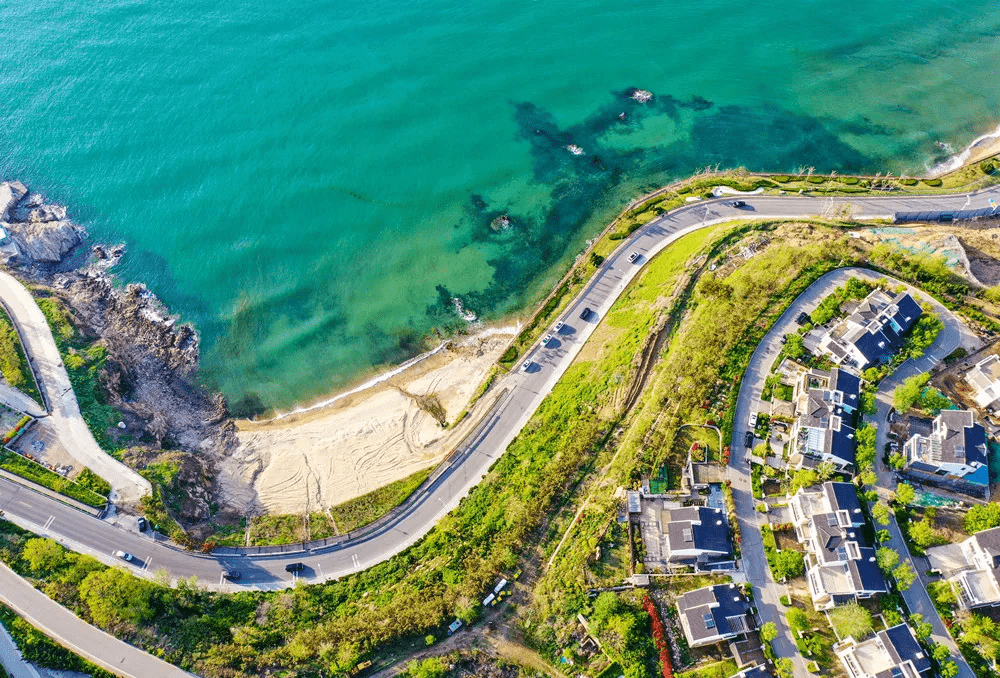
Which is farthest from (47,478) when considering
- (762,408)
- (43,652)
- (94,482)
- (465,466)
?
(762,408)

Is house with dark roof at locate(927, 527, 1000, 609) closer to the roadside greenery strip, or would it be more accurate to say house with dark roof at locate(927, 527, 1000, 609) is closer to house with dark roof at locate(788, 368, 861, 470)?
house with dark roof at locate(788, 368, 861, 470)

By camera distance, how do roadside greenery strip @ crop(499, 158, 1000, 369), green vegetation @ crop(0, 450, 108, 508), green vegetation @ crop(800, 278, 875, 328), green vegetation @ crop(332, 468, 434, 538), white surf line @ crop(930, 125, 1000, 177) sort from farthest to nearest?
white surf line @ crop(930, 125, 1000, 177) < roadside greenery strip @ crop(499, 158, 1000, 369) < green vegetation @ crop(800, 278, 875, 328) < green vegetation @ crop(332, 468, 434, 538) < green vegetation @ crop(0, 450, 108, 508)

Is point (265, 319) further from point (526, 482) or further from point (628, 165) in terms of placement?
point (628, 165)

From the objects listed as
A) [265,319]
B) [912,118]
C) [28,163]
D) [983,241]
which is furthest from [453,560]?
[912,118]

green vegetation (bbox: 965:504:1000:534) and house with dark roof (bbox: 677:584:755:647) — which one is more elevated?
green vegetation (bbox: 965:504:1000:534)

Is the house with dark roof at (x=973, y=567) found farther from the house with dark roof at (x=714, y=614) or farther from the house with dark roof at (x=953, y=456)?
the house with dark roof at (x=714, y=614)

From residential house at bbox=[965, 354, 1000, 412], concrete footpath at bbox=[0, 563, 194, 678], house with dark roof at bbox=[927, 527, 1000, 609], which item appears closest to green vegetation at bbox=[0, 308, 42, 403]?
concrete footpath at bbox=[0, 563, 194, 678]
